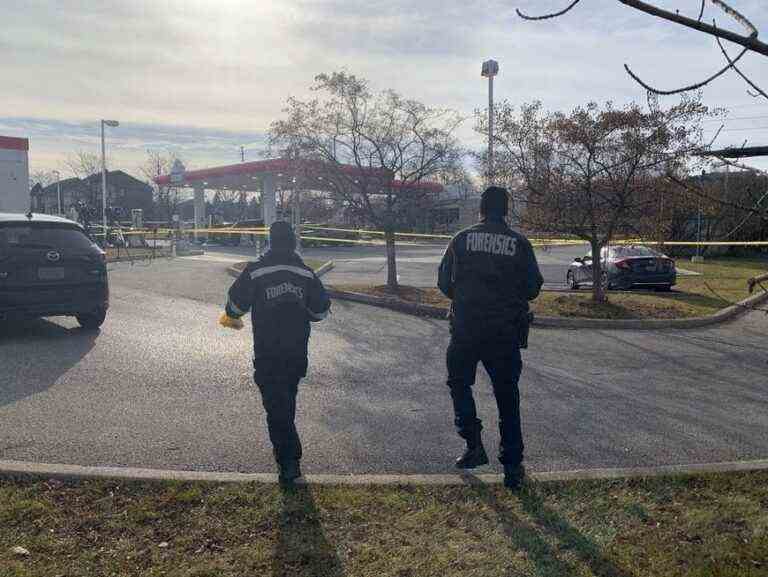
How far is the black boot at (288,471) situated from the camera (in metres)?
4.25

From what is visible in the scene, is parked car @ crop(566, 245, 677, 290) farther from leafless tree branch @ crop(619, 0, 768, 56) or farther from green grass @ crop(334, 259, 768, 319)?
leafless tree branch @ crop(619, 0, 768, 56)

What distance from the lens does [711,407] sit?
6.39 m

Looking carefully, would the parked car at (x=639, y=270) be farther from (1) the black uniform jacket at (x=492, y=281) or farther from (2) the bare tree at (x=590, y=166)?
(1) the black uniform jacket at (x=492, y=281)

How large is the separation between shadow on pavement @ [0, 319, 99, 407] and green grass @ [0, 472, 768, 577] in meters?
2.73

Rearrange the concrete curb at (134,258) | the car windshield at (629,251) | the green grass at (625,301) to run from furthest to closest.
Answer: the concrete curb at (134,258) < the car windshield at (629,251) < the green grass at (625,301)

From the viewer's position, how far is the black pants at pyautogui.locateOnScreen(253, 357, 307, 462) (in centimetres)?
439

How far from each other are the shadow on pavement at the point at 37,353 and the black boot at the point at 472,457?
4063mm

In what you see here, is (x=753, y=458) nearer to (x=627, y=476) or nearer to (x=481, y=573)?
(x=627, y=476)

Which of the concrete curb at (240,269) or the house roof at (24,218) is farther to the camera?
the concrete curb at (240,269)

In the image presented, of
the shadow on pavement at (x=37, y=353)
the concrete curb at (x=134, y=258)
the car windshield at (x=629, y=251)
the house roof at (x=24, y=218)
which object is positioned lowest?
the shadow on pavement at (x=37, y=353)

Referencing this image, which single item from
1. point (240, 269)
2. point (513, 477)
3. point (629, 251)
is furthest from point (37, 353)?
point (629, 251)

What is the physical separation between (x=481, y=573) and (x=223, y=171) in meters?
39.6

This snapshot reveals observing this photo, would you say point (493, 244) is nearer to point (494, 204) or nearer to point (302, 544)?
point (494, 204)

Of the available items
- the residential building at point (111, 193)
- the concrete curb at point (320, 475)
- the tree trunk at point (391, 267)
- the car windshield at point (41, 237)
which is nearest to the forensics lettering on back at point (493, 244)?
the concrete curb at point (320, 475)
